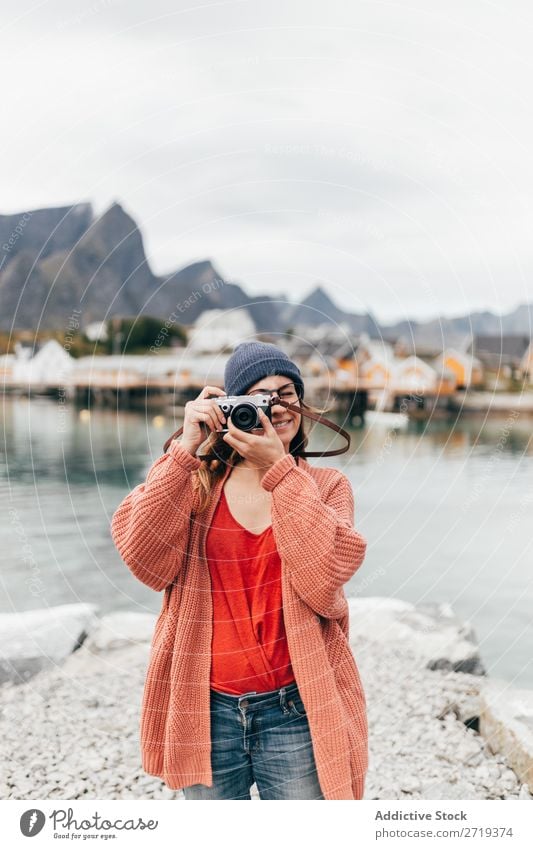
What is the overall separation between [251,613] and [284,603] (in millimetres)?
59

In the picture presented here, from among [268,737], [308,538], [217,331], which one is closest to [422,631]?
[217,331]

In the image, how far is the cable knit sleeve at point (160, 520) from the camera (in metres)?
1.17

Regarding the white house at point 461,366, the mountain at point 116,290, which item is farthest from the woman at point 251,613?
the white house at point 461,366

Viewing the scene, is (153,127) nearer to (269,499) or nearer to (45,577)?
(269,499)

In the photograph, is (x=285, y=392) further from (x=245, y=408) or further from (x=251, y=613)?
(x=251, y=613)

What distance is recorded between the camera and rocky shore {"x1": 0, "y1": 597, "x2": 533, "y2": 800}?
84.6 inches

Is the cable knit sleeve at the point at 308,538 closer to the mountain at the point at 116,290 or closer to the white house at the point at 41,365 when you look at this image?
the mountain at the point at 116,290

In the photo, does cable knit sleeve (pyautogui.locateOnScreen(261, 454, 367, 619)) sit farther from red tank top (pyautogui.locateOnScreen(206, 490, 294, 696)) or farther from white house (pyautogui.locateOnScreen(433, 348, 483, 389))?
white house (pyautogui.locateOnScreen(433, 348, 483, 389))

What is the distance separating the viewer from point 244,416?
3.94 ft

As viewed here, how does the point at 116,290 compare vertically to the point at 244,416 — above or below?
above

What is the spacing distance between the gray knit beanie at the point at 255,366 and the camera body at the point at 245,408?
5 cm

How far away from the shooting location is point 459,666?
2.91 metres

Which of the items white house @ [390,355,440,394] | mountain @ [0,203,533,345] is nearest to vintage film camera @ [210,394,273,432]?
mountain @ [0,203,533,345]
